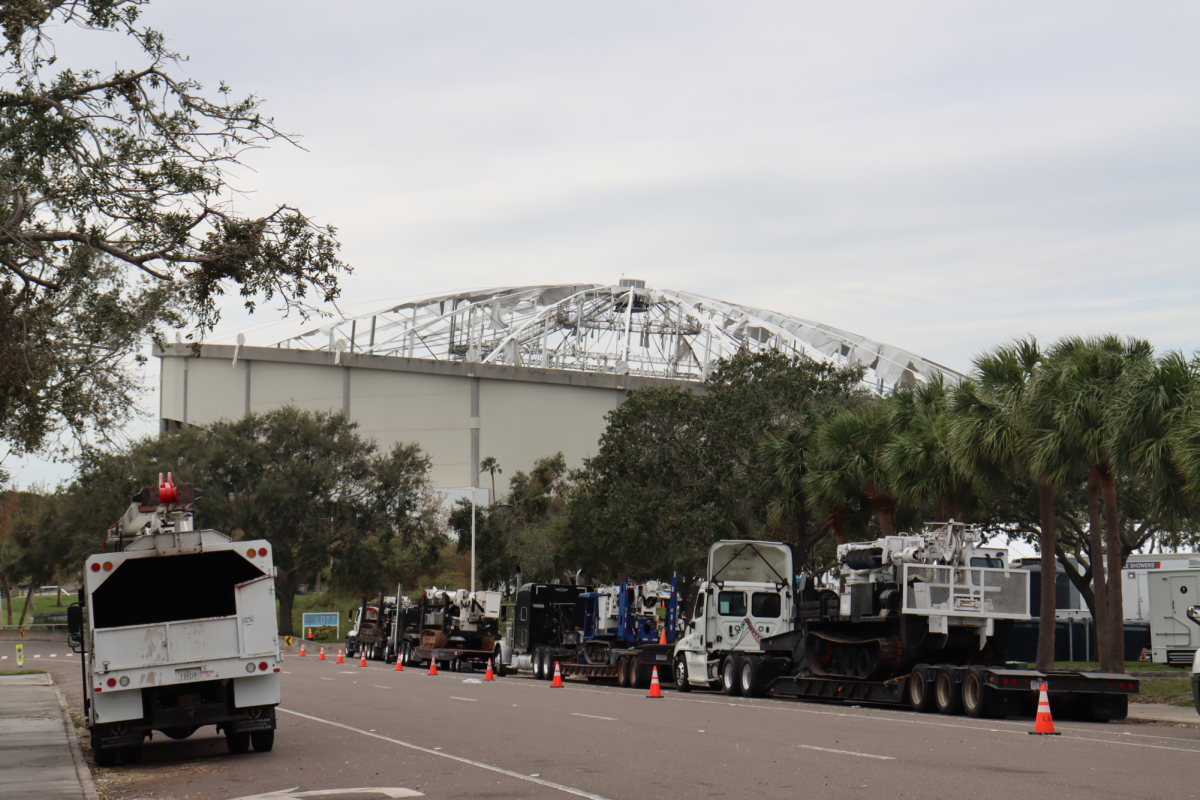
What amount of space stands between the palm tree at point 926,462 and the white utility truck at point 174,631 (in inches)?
731

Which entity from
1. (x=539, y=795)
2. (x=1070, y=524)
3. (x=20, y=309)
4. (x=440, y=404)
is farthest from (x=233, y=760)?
(x=440, y=404)

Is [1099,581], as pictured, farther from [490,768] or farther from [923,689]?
[490,768]

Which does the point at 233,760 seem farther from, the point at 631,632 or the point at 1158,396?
the point at 631,632

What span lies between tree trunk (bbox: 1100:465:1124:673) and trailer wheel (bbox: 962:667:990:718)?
6.48 meters

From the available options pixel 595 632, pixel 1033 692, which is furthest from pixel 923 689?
pixel 595 632

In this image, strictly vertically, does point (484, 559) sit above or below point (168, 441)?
below

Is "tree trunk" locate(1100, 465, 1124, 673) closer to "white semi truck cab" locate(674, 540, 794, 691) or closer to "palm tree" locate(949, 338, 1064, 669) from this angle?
"palm tree" locate(949, 338, 1064, 669)

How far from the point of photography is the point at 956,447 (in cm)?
2839

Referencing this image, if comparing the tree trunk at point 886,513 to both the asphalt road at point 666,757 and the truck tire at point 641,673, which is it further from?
the asphalt road at point 666,757

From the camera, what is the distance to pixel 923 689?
875 inches

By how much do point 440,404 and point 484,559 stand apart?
2529 centimetres

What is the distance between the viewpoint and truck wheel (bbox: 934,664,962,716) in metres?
21.5

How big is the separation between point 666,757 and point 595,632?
22480mm

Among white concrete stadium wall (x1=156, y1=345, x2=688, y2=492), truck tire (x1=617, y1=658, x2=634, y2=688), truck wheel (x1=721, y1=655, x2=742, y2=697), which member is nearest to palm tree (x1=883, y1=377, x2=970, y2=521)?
truck wheel (x1=721, y1=655, x2=742, y2=697)
